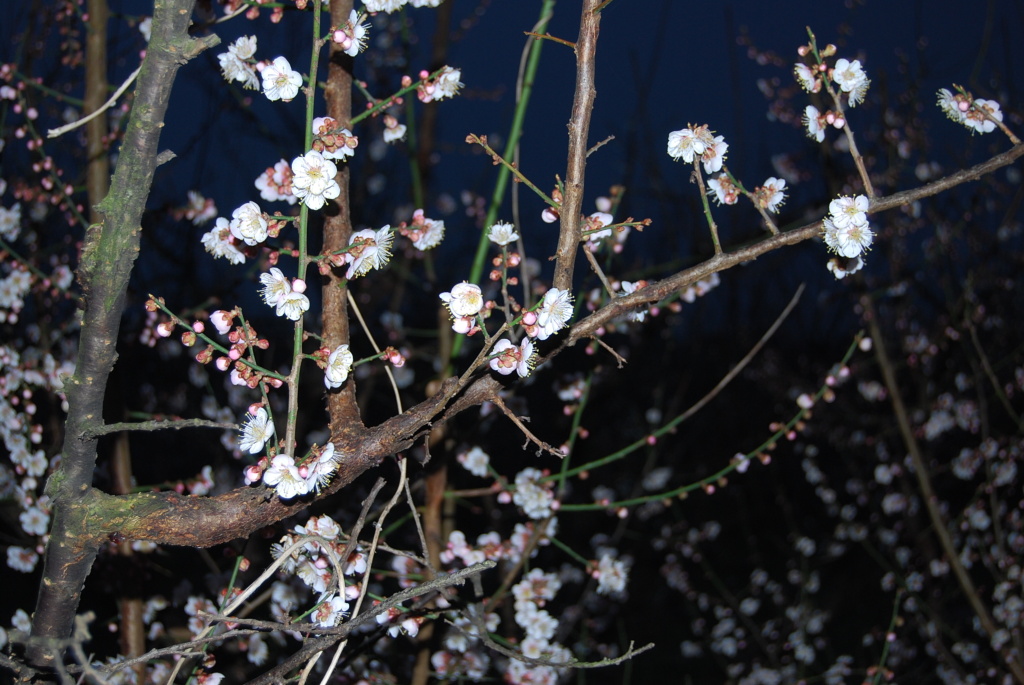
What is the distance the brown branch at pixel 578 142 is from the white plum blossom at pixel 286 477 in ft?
1.30

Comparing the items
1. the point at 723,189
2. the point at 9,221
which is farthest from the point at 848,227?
the point at 9,221

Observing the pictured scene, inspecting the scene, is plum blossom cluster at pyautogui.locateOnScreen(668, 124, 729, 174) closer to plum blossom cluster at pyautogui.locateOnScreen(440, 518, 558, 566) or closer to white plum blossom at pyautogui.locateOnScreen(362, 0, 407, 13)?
white plum blossom at pyautogui.locateOnScreen(362, 0, 407, 13)

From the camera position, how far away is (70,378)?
2.93 ft

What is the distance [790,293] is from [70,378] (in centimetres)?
607

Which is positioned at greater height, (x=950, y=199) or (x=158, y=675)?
(x=950, y=199)

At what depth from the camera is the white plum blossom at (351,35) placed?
1.03 metres

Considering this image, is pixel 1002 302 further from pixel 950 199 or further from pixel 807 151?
pixel 807 151

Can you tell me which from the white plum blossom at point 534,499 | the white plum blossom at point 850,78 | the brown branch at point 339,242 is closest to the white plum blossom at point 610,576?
the white plum blossom at point 534,499

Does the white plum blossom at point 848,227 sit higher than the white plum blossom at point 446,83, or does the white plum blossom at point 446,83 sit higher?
the white plum blossom at point 446,83

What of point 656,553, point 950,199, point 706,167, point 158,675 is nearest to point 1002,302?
point 950,199

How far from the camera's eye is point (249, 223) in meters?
1.07

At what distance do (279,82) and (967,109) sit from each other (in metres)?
1.13

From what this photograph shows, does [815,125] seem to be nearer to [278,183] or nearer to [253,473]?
[278,183]

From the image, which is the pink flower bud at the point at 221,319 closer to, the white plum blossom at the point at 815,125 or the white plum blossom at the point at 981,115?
the white plum blossom at the point at 815,125
